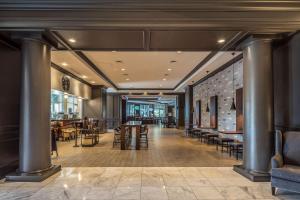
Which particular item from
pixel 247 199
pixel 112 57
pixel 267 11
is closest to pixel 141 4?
pixel 267 11

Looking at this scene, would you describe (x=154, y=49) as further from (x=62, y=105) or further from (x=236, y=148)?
(x=62, y=105)

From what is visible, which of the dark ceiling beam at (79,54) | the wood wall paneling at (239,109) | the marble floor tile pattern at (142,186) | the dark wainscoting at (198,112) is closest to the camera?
the marble floor tile pattern at (142,186)

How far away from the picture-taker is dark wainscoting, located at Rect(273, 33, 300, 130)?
4961 millimetres

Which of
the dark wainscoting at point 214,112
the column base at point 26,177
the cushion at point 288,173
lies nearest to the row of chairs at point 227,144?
the dark wainscoting at point 214,112

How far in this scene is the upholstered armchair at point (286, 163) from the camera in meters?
3.96

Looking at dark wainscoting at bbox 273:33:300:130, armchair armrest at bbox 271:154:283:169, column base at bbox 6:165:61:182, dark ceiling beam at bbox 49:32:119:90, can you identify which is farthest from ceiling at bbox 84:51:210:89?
armchair armrest at bbox 271:154:283:169

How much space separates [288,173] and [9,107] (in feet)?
17.2

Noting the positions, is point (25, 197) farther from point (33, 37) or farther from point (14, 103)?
point (33, 37)

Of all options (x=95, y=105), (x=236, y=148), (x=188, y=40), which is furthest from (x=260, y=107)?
(x=95, y=105)

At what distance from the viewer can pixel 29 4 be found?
4.30 m

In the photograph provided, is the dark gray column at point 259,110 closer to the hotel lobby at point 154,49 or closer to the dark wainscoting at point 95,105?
the hotel lobby at point 154,49

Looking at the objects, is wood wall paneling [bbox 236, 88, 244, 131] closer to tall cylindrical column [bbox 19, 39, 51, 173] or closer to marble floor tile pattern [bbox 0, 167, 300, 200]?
marble floor tile pattern [bbox 0, 167, 300, 200]

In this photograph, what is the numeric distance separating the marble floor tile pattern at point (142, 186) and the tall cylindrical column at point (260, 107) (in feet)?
1.63

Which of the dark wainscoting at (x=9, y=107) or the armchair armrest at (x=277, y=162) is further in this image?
the dark wainscoting at (x=9, y=107)
